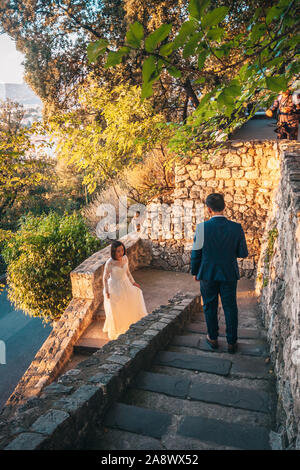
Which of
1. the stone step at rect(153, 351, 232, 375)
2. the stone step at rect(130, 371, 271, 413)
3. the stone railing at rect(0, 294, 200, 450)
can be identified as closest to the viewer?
the stone railing at rect(0, 294, 200, 450)

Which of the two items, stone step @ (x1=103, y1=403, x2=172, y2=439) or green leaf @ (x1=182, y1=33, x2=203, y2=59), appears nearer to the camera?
green leaf @ (x1=182, y1=33, x2=203, y2=59)

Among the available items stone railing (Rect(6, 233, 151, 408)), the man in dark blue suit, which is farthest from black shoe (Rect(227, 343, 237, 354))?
stone railing (Rect(6, 233, 151, 408))

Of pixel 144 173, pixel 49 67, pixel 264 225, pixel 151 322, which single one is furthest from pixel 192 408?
pixel 49 67

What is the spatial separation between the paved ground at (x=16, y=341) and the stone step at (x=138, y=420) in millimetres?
5939

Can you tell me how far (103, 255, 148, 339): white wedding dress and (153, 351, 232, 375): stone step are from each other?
2.39 metres

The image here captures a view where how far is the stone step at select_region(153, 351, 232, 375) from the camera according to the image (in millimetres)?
3119

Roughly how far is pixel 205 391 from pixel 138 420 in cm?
65

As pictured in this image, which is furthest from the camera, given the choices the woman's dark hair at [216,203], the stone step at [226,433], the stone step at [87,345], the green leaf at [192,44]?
the stone step at [87,345]

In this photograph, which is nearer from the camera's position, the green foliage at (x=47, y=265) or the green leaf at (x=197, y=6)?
the green leaf at (x=197, y=6)

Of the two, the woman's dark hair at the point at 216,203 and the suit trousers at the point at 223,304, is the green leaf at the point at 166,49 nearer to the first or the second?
the woman's dark hair at the point at 216,203

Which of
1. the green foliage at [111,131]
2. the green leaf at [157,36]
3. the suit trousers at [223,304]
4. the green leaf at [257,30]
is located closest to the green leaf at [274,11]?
the green leaf at [257,30]

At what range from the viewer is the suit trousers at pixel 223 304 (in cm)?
353

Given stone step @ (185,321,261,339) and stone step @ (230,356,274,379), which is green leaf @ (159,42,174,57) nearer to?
stone step @ (230,356,274,379)
